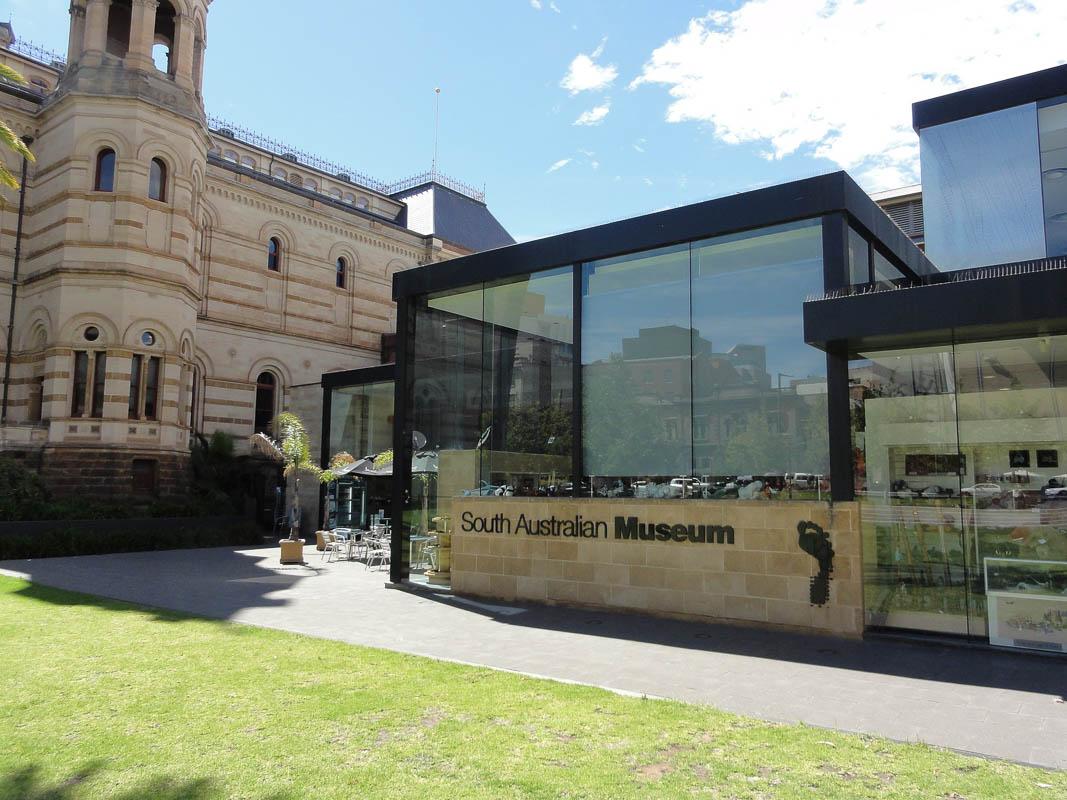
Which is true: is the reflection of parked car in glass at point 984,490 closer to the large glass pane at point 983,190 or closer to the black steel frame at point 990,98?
the large glass pane at point 983,190

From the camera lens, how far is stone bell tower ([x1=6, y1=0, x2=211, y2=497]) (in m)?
24.9

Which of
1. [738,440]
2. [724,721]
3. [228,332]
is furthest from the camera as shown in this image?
[228,332]

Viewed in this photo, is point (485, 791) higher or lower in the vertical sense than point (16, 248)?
lower

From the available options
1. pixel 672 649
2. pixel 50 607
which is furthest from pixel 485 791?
pixel 50 607

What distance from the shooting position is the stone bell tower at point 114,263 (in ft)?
81.7

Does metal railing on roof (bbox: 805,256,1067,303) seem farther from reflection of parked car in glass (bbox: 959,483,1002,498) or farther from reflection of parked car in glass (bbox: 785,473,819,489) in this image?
reflection of parked car in glass (bbox: 959,483,1002,498)

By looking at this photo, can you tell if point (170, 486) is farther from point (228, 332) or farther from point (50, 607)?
point (50, 607)

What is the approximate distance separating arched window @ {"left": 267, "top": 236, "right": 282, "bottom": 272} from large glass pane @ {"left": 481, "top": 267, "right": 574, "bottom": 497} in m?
22.1

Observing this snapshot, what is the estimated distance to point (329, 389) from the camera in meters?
29.2

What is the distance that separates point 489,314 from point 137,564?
1152 cm

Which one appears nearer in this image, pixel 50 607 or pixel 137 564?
pixel 50 607

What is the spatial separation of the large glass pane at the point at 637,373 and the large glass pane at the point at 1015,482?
3.99 meters

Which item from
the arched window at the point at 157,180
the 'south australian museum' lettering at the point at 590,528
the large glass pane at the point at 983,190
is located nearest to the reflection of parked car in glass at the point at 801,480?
the 'south australian museum' lettering at the point at 590,528

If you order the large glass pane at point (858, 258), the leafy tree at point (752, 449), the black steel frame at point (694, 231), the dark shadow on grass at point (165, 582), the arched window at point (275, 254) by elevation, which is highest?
the arched window at point (275, 254)
